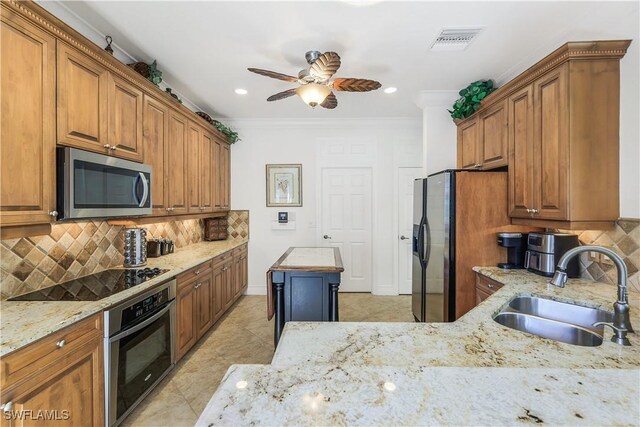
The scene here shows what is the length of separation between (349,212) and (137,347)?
3290 millimetres

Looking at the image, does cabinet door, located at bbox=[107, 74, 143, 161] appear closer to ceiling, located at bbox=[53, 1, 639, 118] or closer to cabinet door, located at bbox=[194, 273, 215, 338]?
ceiling, located at bbox=[53, 1, 639, 118]

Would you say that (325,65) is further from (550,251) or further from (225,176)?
(225,176)

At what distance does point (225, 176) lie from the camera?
438 cm

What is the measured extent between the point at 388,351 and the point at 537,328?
1.24 metres

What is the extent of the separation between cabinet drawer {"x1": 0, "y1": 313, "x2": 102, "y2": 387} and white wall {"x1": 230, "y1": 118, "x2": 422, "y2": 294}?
3.05 meters

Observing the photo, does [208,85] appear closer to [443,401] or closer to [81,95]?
[81,95]

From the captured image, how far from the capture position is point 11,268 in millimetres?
1705

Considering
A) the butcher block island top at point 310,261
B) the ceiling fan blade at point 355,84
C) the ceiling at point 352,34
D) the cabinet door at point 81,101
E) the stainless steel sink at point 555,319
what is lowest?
the stainless steel sink at point 555,319

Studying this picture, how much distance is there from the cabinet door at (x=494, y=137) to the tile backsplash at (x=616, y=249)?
0.87 metres

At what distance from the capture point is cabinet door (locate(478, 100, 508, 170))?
2604mm

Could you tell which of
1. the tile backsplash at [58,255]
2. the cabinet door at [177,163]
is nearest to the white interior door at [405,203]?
the cabinet door at [177,163]

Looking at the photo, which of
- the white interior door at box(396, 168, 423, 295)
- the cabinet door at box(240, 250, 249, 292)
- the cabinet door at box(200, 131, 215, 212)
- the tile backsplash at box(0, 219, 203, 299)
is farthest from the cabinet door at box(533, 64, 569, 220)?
the cabinet door at box(240, 250, 249, 292)

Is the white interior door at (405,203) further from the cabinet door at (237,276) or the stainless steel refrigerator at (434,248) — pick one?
the cabinet door at (237,276)

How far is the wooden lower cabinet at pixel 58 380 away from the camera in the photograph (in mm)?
1203
